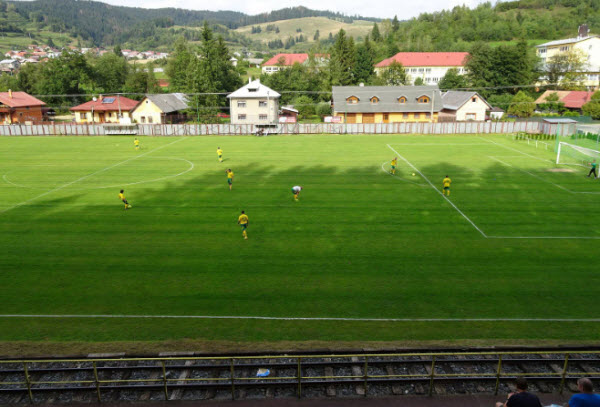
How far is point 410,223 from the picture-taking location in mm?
26625

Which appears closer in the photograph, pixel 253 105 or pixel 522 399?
pixel 522 399

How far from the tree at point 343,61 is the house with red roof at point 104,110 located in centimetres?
4966

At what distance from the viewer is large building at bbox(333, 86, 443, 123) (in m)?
80.4

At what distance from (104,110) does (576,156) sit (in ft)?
276

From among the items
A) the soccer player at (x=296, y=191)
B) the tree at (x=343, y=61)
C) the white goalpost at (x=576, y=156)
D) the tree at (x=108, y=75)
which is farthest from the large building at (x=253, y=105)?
the tree at (x=108, y=75)

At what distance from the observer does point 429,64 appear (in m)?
141

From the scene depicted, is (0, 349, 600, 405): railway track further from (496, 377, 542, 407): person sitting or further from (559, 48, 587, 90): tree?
(559, 48, 587, 90): tree

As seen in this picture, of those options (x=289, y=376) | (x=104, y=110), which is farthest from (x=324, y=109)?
(x=289, y=376)

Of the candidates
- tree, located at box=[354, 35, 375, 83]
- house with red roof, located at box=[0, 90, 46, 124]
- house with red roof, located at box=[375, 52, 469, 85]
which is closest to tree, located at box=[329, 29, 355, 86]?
tree, located at box=[354, 35, 375, 83]

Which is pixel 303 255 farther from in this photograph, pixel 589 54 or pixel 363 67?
pixel 589 54

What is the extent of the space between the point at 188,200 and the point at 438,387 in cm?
2381

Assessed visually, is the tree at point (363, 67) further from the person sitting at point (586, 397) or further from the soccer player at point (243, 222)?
the person sitting at point (586, 397)

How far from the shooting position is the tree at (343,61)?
107688 mm

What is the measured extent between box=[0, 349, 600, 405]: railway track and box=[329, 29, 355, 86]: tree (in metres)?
101
